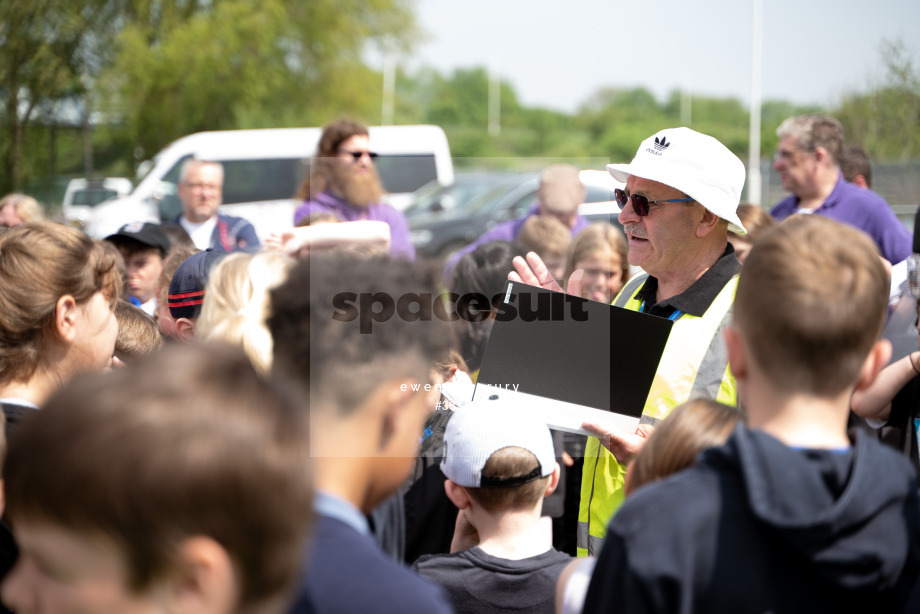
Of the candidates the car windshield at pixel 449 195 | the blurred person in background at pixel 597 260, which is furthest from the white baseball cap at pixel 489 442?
the car windshield at pixel 449 195

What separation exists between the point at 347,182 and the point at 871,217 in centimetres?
321

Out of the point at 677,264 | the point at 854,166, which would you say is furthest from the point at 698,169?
the point at 854,166

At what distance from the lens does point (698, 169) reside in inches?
107

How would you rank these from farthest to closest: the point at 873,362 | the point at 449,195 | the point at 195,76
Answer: the point at 195,76 → the point at 449,195 → the point at 873,362

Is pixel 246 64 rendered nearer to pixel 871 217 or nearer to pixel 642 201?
pixel 871 217

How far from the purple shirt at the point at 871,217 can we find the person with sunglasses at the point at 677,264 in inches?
119

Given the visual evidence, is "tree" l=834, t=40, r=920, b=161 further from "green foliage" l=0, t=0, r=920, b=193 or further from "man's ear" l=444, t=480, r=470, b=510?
"man's ear" l=444, t=480, r=470, b=510

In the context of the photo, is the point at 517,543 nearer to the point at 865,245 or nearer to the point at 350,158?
the point at 865,245

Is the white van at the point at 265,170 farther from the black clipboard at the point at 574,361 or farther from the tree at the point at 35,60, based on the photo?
the black clipboard at the point at 574,361

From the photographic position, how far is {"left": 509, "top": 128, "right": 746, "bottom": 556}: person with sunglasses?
2.54m

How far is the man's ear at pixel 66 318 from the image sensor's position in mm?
2350

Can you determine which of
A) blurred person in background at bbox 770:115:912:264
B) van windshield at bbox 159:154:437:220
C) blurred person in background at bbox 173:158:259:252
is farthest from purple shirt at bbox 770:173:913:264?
van windshield at bbox 159:154:437:220

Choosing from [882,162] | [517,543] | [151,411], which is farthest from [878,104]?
[151,411]

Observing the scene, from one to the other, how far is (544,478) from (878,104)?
399 inches
